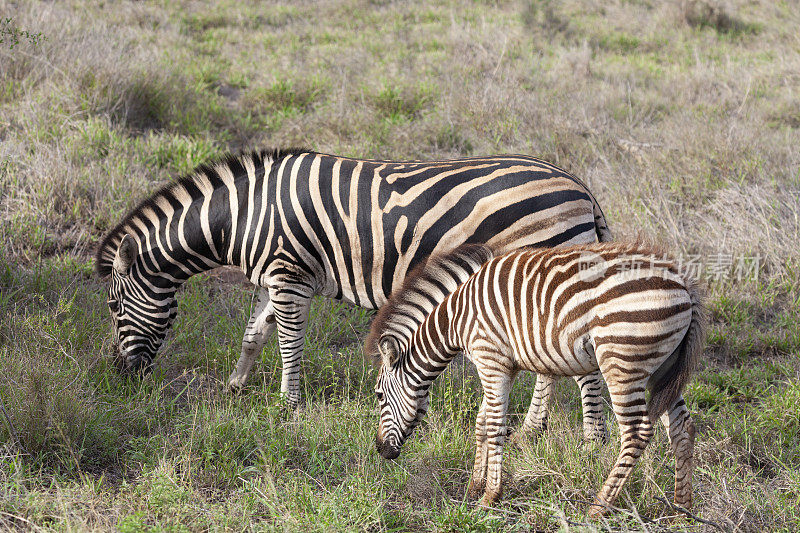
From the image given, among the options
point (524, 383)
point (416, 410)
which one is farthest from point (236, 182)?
point (524, 383)

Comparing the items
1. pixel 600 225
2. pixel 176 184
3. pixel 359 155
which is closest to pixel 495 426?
pixel 600 225

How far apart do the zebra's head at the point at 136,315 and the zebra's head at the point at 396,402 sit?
1890 millimetres

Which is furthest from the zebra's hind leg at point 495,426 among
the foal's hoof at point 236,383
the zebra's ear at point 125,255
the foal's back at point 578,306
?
the zebra's ear at point 125,255

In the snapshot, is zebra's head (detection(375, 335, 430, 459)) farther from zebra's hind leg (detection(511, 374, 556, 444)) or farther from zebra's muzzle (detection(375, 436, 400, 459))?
zebra's hind leg (detection(511, 374, 556, 444))

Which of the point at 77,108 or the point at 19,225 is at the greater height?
the point at 77,108

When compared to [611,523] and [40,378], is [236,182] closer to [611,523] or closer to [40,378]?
[40,378]

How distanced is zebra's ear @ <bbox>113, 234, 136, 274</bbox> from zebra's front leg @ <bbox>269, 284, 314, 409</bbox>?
109cm

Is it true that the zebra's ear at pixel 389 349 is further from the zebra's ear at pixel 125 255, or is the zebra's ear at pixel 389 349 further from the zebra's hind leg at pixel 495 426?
the zebra's ear at pixel 125 255

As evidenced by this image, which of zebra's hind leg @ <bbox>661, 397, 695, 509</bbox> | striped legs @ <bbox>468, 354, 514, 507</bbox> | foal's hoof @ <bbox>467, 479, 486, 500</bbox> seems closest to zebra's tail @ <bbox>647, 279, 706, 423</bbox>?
zebra's hind leg @ <bbox>661, 397, 695, 509</bbox>

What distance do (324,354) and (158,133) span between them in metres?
4.74

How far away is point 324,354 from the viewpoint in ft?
18.6

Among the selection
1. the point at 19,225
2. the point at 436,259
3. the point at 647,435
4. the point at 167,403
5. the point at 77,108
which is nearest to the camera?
the point at 647,435

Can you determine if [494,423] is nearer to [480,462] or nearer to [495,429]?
[495,429]

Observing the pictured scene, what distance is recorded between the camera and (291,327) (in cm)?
496
